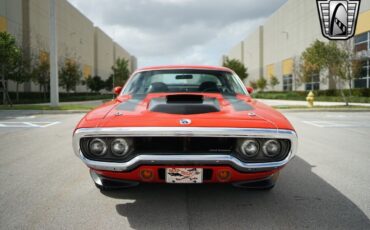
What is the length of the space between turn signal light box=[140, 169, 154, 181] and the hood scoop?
21.8 inches

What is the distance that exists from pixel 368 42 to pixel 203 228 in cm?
3211

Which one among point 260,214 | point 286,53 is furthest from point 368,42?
point 260,214

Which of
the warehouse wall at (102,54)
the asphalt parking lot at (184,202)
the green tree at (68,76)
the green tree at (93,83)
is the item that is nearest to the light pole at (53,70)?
the asphalt parking lot at (184,202)

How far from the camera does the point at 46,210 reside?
2.96 meters

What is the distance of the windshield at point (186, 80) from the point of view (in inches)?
162

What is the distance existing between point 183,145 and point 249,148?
1.78ft

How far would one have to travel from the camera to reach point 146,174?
264 centimetres

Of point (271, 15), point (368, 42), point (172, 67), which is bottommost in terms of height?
point (172, 67)

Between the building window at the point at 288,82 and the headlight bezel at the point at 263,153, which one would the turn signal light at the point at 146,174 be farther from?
the building window at the point at 288,82

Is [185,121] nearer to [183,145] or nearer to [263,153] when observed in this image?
[183,145]

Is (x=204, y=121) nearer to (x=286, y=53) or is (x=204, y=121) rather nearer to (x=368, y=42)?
(x=368, y=42)

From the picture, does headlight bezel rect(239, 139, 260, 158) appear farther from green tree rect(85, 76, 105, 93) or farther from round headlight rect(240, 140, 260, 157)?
green tree rect(85, 76, 105, 93)

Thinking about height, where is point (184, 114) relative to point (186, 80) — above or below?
Result: below

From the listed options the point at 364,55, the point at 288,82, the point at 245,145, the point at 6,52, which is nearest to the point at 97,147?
the point at 245,145
